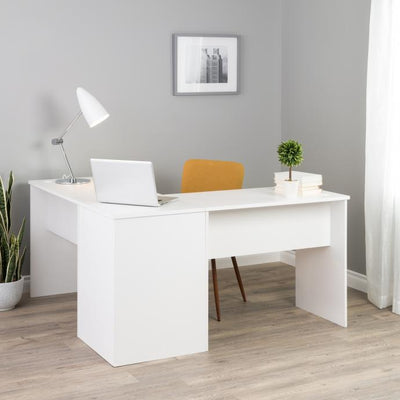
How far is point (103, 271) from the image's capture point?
3.47 metres

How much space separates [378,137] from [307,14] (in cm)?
125

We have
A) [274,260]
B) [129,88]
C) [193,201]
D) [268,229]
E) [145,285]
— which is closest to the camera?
[145,285]

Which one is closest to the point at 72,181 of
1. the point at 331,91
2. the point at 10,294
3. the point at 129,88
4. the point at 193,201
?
the point at 10,294

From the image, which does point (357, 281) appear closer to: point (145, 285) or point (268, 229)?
point (268, 229)

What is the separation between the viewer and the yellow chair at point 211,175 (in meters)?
4.58

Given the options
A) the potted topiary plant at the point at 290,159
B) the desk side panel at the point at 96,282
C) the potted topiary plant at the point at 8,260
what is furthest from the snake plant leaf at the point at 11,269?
the potted topiary plant at the point at 290,159

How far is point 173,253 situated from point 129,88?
175cm

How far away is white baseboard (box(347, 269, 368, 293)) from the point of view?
4.69 m

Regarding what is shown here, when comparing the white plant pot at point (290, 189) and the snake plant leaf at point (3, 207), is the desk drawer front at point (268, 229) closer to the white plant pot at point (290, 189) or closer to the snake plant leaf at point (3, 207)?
the white plant pot at point (290, 189)

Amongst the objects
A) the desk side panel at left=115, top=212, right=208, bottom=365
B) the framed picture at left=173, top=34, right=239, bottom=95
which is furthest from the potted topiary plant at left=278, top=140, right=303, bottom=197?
the framed picture at left=173, top=34, right=239, bottom=95

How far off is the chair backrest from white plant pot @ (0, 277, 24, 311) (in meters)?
1.17

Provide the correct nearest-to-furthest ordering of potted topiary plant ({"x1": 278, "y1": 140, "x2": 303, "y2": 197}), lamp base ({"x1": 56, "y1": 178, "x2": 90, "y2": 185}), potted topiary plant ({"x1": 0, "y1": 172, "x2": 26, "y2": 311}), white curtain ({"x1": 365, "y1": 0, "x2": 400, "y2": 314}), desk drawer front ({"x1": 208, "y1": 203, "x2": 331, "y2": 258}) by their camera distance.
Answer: desk drawer front ({"x1": 208, "y1": 203, "x2": 331, "y2": 258})
potted topiary plant ({"x1": 278, "y1": 140, "x2": 303, "y2": 197})
white curtain ({"x1": 365, "y1": 0, "x2": 400, "y2": 314})
potted topiary plant ({"x1": 0, "y1": 172, "x2": 26, "y2": 311})
lamp base ({"x1": 56, "y1": 178, "x2": 90, "y2": 185})

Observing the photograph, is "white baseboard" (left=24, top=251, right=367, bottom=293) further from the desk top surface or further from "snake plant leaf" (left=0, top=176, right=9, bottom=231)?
the desk top surface

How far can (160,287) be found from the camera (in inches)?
137
